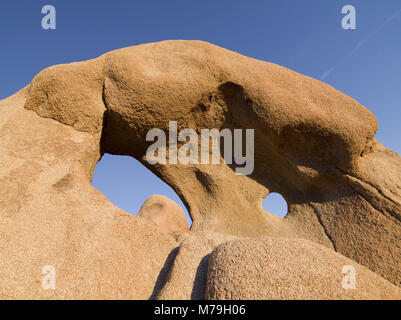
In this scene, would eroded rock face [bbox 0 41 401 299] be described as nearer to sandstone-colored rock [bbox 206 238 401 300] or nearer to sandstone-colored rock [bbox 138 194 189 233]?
sandstone-colored rock [bbox 206 238 401 300]

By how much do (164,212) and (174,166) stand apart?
356 centimetres

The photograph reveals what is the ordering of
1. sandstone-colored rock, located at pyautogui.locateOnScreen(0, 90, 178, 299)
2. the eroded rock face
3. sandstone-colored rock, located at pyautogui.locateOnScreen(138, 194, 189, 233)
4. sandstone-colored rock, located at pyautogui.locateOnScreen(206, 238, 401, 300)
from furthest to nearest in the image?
Result: sandstone-colored rock, located at pyautogui.locateOnScreen(138, 194, 189, 233) → the eroded rock face → sandstone-colored rock, located at pyautogui.locateOnScreen(0, 90, 178, 299) → sandstone-colored rock, located at pyautogui.locateOnScreen(206, 238, 401, 300)

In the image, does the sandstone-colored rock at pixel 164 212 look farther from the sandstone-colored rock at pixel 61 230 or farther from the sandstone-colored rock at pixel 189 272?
the sandstone-colored rock at pixel 189 272

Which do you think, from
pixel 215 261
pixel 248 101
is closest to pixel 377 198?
pixel 248 101

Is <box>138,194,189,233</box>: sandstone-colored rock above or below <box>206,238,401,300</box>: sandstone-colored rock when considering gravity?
below

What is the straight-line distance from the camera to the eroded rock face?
2.24 meters

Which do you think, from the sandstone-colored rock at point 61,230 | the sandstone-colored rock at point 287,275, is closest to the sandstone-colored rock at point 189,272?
the sandstone-colored rock at point 287,275

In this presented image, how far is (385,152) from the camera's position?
397 centimetres

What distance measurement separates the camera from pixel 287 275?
165 centimetres

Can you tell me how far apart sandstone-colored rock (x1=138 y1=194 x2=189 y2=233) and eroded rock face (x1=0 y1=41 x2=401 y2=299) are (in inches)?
128

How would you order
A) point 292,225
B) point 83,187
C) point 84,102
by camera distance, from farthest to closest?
1. point 292,225
2. point 84,102
3. point 83,187

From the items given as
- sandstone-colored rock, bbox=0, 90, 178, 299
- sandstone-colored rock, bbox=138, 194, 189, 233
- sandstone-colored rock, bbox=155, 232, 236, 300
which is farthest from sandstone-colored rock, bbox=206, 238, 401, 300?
sandstone-colored rock, bbox=138, 194, 189, 233

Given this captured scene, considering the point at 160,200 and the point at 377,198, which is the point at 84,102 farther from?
the point at 160,200
